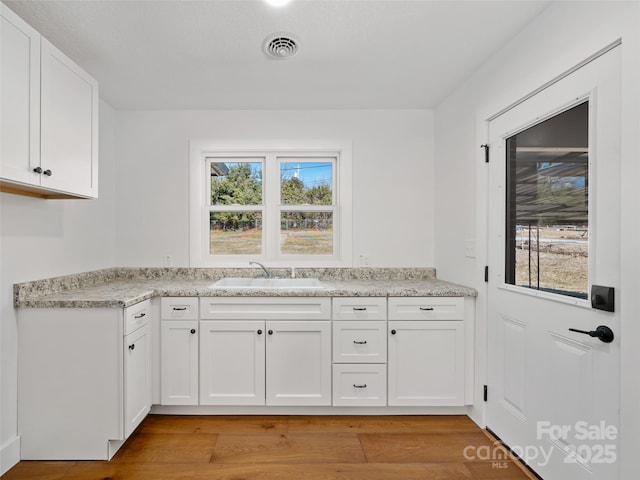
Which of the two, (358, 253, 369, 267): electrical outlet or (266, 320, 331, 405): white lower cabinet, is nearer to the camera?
(266, 320, 331, 405): white lower cabinet

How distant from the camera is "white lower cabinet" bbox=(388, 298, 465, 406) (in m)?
2.28

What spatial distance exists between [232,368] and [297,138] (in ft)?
6.49

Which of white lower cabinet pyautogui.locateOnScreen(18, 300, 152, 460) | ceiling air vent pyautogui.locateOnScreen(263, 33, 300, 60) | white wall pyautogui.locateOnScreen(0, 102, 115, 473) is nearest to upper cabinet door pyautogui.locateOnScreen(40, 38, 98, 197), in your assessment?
white wall pyautogui.locateOnScreen(0, 102, 115, 473)

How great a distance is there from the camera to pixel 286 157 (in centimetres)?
296

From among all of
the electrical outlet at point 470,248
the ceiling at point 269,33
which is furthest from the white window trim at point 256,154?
the electrical outlet at point 470,248

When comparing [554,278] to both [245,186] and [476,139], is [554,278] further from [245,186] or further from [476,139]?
[245,186]

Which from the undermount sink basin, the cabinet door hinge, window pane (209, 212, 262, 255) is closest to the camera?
the cabinet door hinge

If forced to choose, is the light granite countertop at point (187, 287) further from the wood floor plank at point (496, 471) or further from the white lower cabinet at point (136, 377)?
the wood floor plank at point (496, 471)

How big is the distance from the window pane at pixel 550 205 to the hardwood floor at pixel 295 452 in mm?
1093

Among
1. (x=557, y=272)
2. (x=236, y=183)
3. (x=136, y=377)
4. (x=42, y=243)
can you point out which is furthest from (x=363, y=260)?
(x=42, y=243)

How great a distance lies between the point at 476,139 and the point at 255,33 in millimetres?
1602

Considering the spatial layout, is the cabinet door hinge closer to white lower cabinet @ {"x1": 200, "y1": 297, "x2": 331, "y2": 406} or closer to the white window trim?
the white window trim

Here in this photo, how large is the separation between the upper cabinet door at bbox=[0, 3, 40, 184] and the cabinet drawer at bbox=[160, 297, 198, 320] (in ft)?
3.51

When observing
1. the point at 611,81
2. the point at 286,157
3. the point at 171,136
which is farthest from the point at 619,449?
the point at 171,136
